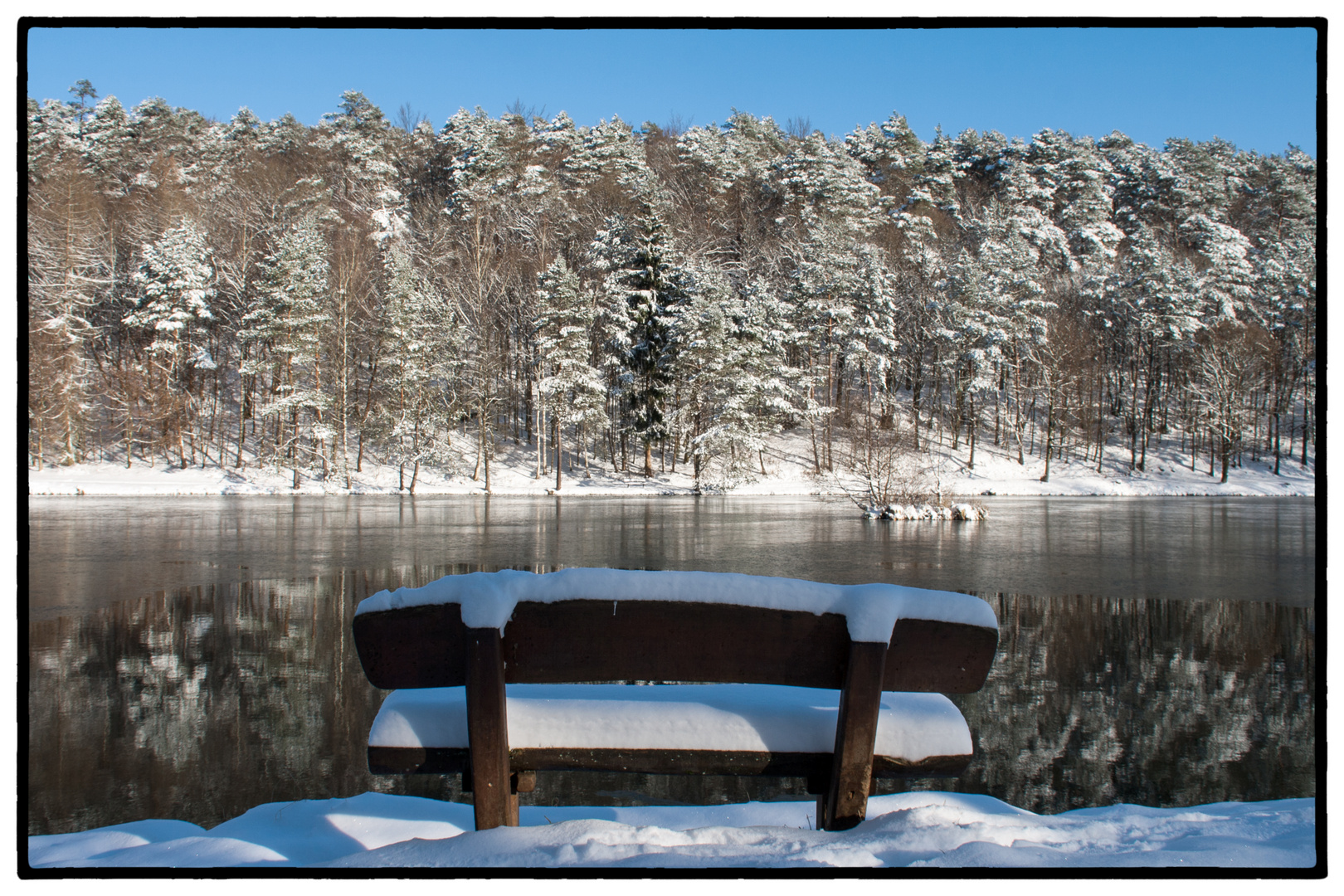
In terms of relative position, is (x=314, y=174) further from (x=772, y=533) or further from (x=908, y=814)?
(x=908, y=814)

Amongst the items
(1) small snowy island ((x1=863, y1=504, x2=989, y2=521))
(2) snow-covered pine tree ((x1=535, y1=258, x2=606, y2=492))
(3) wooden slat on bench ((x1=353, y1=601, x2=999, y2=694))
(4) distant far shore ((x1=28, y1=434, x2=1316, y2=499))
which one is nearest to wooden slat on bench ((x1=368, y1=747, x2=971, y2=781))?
(3) wooden slat on bench ((x1=353, y1=601, x2=999, y2=694))

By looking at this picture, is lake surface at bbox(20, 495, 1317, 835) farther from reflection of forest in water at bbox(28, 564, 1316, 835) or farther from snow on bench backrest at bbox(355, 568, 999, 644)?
snow on bench backrest at bbox(355, 568, 999, 644)

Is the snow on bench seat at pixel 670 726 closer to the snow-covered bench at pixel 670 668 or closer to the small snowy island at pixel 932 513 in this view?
the snow-covered bench at pixel 670 668

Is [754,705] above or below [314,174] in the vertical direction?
below

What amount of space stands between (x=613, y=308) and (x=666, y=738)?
3973cm

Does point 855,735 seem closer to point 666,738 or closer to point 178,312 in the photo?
point 666,738

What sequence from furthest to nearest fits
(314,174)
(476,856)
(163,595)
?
1. (314,174)
2. (163,595)
3. (476,856)

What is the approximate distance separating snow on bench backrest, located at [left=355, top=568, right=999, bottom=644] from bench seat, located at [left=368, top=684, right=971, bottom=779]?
0.42 m

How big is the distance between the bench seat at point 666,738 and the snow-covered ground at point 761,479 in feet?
100

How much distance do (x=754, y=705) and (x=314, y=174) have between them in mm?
51932

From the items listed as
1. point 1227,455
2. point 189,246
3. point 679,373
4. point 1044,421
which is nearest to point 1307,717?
point 1227,455

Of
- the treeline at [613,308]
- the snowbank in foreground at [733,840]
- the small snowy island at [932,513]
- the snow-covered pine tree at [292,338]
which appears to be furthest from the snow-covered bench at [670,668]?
the snow-covered pine tree at [292,338]

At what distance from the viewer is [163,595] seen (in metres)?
10.5

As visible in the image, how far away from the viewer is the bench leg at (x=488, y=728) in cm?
256
